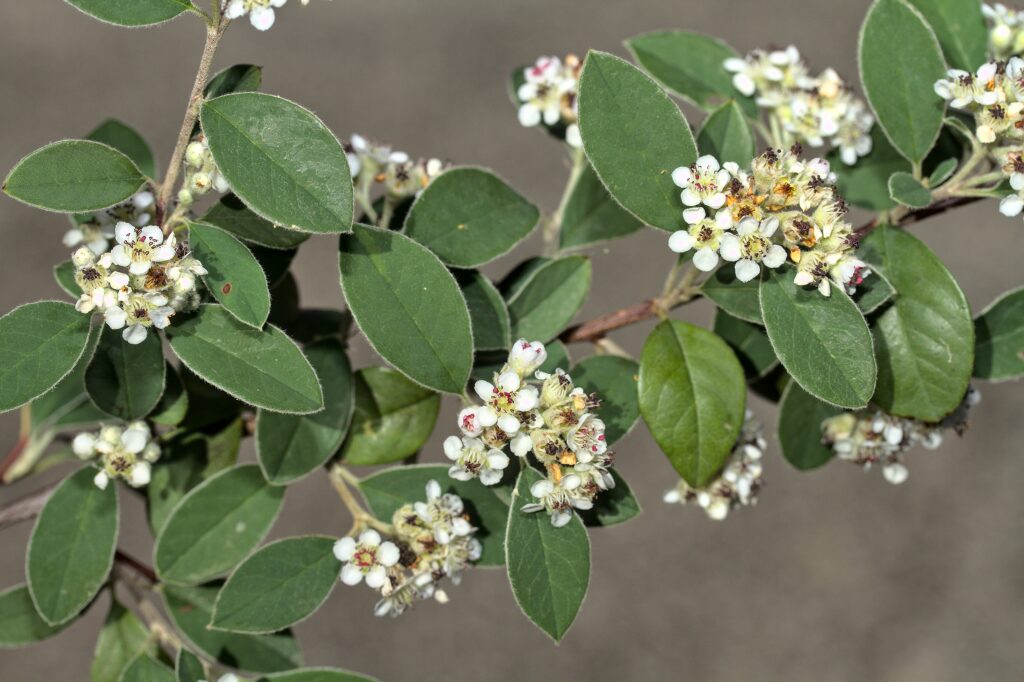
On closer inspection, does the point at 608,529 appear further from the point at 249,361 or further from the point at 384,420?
the point at 249,361

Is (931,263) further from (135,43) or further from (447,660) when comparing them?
(135,43)

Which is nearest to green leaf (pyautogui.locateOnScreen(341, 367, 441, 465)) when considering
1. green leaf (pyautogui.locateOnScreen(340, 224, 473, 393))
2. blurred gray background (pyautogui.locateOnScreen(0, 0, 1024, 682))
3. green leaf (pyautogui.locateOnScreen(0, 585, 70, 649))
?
green leaf (pyautogui.locateOnScreen(340, 224, 473, 393))

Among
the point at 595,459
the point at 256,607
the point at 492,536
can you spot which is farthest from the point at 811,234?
the point at 256,607

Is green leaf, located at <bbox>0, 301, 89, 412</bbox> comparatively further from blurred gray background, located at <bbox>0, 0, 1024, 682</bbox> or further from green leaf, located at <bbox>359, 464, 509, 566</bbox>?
blurred gray background, located at <bbox>0, 0, 1024, 682</bbox>

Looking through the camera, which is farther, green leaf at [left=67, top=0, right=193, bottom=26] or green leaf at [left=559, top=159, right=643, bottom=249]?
green leaf at [left=559, top=159, right=643, bottom=249]

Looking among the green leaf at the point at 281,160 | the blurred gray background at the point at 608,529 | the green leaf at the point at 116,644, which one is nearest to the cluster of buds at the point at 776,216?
the green leaf at the point at 281,160

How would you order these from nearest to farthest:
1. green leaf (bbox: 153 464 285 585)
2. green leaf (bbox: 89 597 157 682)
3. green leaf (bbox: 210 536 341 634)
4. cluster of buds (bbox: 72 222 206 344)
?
cluster of buds (bbox: 72 222 206 344) < green leaf (bbox: 210 536 341 634) < green leaf (bbox: 153 464 285 585) < green leaf (bbox: 89 597 157 682)

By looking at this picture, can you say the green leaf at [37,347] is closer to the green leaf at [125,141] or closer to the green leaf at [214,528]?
the green leaf at [214,528]

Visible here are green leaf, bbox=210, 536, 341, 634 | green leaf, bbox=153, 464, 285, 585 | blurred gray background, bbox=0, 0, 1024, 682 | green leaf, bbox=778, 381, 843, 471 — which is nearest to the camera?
green leaf, bbox=210, 536, 341, 634
